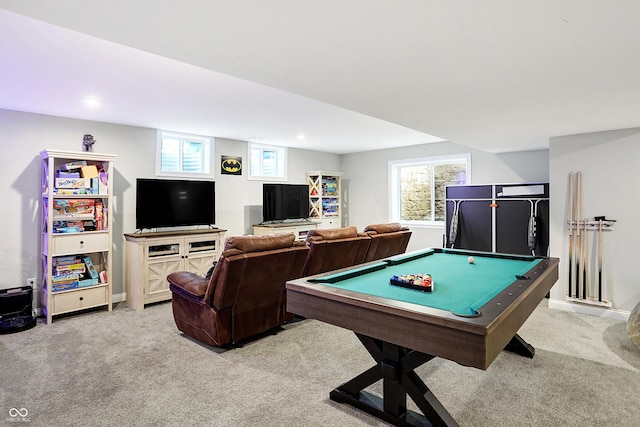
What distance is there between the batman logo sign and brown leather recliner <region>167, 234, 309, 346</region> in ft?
9.80

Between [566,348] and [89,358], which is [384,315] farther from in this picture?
[89,358]

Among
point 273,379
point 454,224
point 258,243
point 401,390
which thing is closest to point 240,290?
point 258,243

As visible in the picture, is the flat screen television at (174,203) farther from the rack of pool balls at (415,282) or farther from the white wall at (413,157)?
the rack of pool balls at (415,282)

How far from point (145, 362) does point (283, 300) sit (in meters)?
1.32

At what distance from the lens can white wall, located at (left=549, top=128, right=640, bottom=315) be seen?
3.90 metres

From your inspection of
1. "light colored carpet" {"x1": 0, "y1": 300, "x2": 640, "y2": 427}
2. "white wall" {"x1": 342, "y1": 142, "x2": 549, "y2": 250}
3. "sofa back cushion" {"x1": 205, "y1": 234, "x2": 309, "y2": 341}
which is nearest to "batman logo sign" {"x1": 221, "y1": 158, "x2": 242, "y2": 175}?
"white wall" {"x1": 342, "y1": 142, "x2": 549, "y2": 250}

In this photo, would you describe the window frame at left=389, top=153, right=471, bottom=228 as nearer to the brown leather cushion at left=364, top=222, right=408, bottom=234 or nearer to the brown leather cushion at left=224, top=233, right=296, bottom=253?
the brown leather cushion at left=364, top=222, right=408, bottom=234

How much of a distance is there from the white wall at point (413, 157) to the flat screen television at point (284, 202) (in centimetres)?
156

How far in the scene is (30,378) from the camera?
2.71 m

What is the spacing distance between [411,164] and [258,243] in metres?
4.92

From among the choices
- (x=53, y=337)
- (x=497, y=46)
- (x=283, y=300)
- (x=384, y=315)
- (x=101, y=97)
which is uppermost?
(x=101, y=97)

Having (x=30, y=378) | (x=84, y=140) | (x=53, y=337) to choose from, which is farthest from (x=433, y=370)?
(x=84, y=140)

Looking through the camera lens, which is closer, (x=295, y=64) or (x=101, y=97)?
(x=295, y=64)

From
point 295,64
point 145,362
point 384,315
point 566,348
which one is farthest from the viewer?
point 566,348
